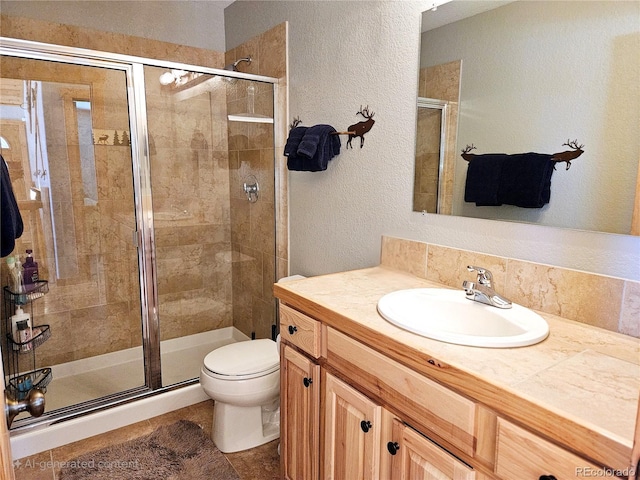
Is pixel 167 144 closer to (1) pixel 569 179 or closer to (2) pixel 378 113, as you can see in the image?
(2) pixel 378 113

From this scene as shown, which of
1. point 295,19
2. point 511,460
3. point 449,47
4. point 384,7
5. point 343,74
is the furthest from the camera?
point 295,19

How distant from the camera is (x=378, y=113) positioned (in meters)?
1.92

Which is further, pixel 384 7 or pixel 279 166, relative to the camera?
pixel 279 166

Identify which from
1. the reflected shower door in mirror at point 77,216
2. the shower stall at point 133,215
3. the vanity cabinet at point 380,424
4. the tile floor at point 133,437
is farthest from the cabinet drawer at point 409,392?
the reflected shower door in mirror at point 77,216

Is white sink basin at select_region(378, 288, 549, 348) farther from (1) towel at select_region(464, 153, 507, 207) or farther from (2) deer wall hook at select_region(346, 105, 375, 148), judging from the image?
(2) deer wall hook at select_region(346, 105, 375, 148)

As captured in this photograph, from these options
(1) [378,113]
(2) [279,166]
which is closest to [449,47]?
(1) [378,113]

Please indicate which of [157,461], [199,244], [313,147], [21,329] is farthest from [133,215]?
[157,461]

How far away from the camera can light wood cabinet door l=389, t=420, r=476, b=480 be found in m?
1.00

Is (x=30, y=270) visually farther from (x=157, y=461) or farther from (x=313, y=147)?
(x=313, y=147)

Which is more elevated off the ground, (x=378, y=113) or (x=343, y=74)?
(x=343, y=74)

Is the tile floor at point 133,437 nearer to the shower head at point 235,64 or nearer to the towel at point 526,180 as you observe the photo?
the towel at point 526,180

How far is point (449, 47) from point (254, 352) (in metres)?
1.65

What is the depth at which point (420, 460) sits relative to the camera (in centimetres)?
109

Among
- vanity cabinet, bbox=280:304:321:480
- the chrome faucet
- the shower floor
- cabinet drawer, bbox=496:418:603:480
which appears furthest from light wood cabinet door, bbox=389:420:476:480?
the shower floor
